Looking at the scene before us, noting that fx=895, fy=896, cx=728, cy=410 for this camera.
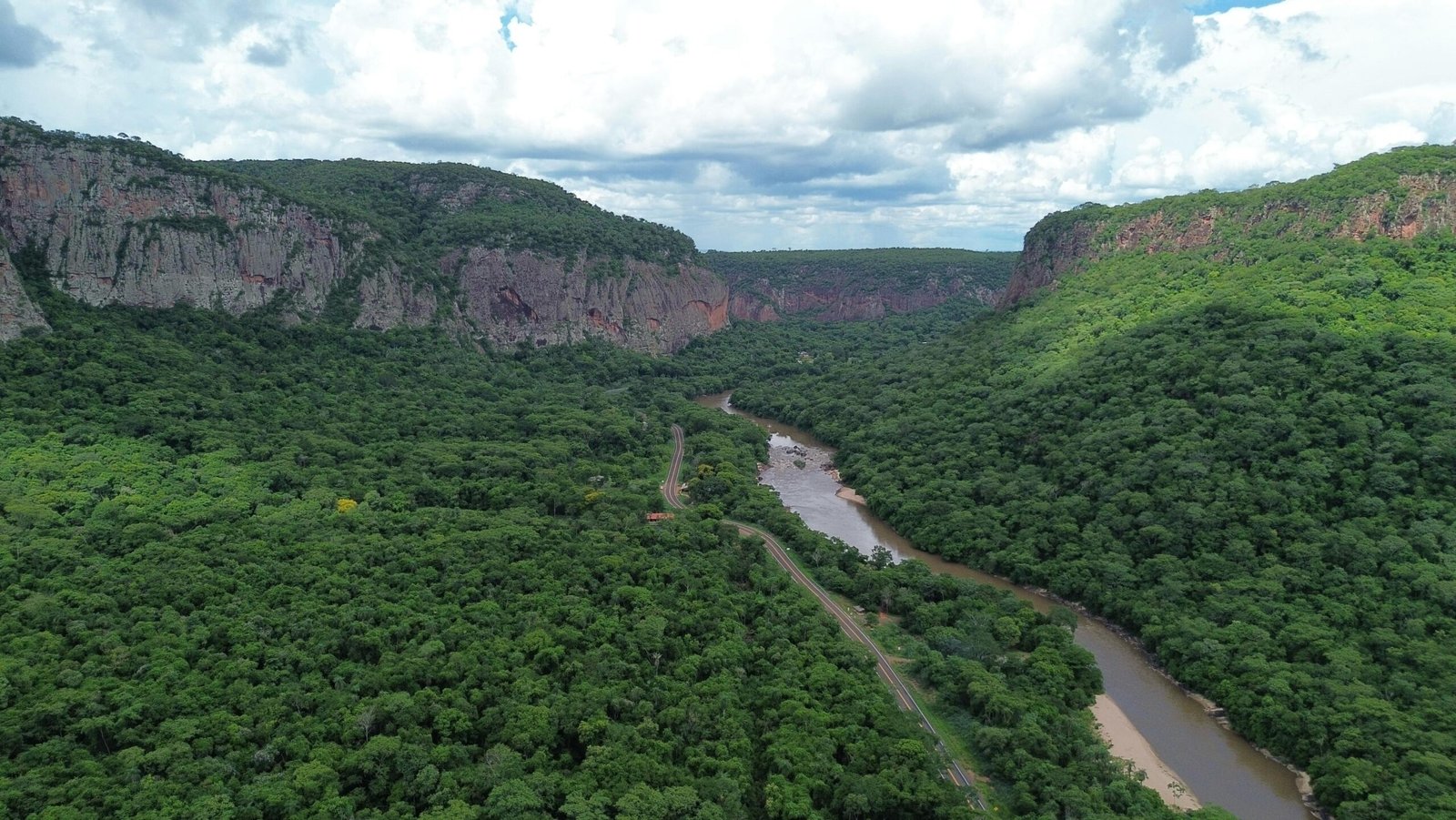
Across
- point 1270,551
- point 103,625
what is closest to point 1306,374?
point 1270,551

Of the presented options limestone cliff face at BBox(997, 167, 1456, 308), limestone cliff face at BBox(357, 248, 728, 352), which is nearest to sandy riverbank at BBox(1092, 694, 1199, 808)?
limestone cliff face at BBox(997, 167, 1456, 308)

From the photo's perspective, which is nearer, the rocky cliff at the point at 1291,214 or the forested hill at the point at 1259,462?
the forested hill at the point at 1259,462

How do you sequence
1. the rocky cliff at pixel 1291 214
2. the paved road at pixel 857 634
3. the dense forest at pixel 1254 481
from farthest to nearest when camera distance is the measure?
the rocky cliff at pixel 1291 214 → the dense forest at pixel 1254 481 → the paved road at pixel 857 634

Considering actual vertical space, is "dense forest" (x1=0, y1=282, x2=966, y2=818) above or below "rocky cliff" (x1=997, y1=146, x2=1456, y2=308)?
below

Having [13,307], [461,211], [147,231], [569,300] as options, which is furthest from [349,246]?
[13,307]

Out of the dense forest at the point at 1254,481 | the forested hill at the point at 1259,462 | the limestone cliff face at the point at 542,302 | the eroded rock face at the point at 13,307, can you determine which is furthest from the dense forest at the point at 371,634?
the limestone cliff face at the point at 542,302

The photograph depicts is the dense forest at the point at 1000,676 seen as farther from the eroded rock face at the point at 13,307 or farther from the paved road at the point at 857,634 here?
the eroded rock face at the point at 13,307

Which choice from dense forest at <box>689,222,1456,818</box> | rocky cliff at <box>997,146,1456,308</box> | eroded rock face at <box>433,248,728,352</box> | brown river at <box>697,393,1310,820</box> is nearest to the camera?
brown river at <box>697,393,1310,820</box>

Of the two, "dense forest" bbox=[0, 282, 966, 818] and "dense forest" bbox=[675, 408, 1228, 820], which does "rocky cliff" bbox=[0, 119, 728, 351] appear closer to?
"dense forest" bbox=[0, 282, 966, 818]

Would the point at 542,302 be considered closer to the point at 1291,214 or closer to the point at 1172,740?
the point at 1291,214
